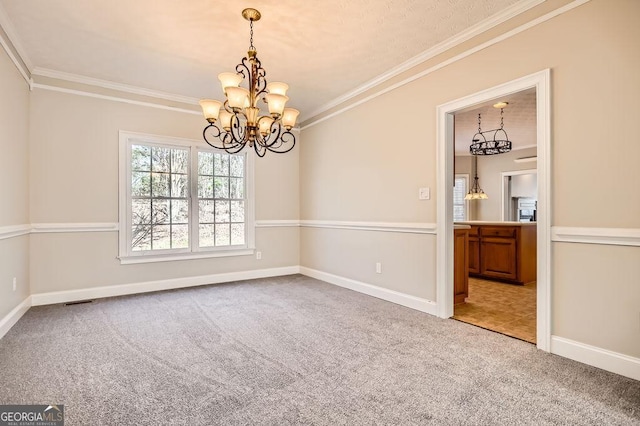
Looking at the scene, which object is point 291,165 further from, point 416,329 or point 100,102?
point 416,329

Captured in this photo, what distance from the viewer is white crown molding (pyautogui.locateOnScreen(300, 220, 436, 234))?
3398 millimetres

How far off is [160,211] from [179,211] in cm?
24

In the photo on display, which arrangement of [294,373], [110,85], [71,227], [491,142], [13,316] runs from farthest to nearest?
[491,142]
[110,85]
[71,227]
[13,316]
[294,373]

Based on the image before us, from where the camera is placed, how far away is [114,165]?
4117 mm

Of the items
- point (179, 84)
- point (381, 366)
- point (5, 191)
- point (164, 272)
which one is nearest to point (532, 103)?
point (381, 366)

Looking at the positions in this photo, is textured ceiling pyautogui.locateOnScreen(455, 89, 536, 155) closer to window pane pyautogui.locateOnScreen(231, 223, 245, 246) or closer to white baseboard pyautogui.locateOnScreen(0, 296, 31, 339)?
window pane pyautogui.locateOnScreen(231, 223, 245, 246)

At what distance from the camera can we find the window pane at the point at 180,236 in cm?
453

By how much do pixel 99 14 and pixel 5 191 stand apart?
172 centimetres

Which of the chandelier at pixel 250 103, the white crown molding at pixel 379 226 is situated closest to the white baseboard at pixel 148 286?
the white crown molding at pixel 379 226

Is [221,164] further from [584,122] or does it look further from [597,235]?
[597,235]

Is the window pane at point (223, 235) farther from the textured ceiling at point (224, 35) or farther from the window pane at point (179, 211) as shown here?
the textured ceiling at point (224, 35)

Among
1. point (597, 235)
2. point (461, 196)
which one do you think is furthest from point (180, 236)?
point (461, 196)

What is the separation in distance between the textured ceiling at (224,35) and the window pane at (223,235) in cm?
203

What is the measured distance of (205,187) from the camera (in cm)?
478
